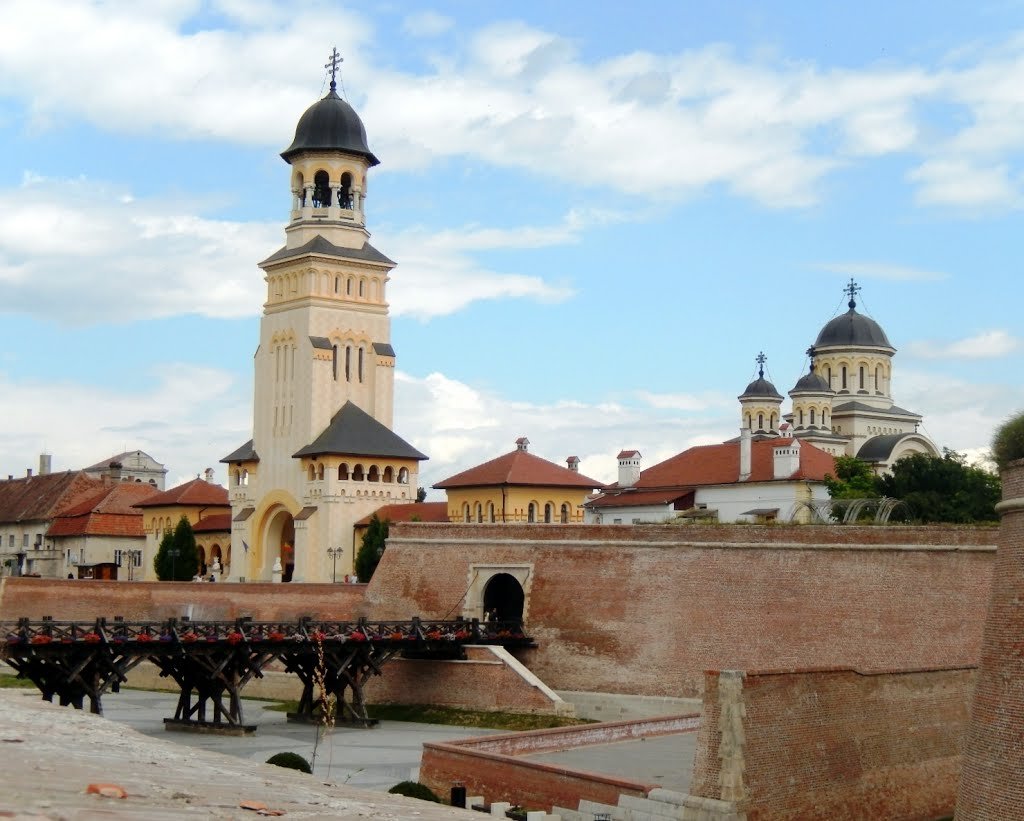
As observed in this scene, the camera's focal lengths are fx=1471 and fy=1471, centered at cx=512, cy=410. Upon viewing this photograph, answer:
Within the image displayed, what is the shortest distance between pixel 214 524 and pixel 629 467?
18835 mm

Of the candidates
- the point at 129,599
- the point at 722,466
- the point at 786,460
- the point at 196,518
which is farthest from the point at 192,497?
the point at 786,460

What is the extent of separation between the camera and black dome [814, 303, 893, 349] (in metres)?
82.2

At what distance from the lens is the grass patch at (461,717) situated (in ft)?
117

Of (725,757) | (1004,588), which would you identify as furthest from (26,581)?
(1004,588)

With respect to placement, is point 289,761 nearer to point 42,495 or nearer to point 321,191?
point 321,191

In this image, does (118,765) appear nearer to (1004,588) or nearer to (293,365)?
(1004,588)

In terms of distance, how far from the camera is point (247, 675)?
3512 cm

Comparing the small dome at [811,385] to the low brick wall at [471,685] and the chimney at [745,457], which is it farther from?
the low brick wall at [471,685]

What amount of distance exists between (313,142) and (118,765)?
54441 millimetres

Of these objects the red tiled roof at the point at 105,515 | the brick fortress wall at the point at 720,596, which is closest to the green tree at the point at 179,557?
the red tiled roof at the point at 105,515

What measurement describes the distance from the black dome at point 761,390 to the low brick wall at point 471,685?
146 ft

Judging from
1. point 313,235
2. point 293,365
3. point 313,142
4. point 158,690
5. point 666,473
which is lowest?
point 158,690

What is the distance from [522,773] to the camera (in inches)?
995

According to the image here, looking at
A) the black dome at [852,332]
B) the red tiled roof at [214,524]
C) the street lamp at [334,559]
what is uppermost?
the black dome at [852,332]
